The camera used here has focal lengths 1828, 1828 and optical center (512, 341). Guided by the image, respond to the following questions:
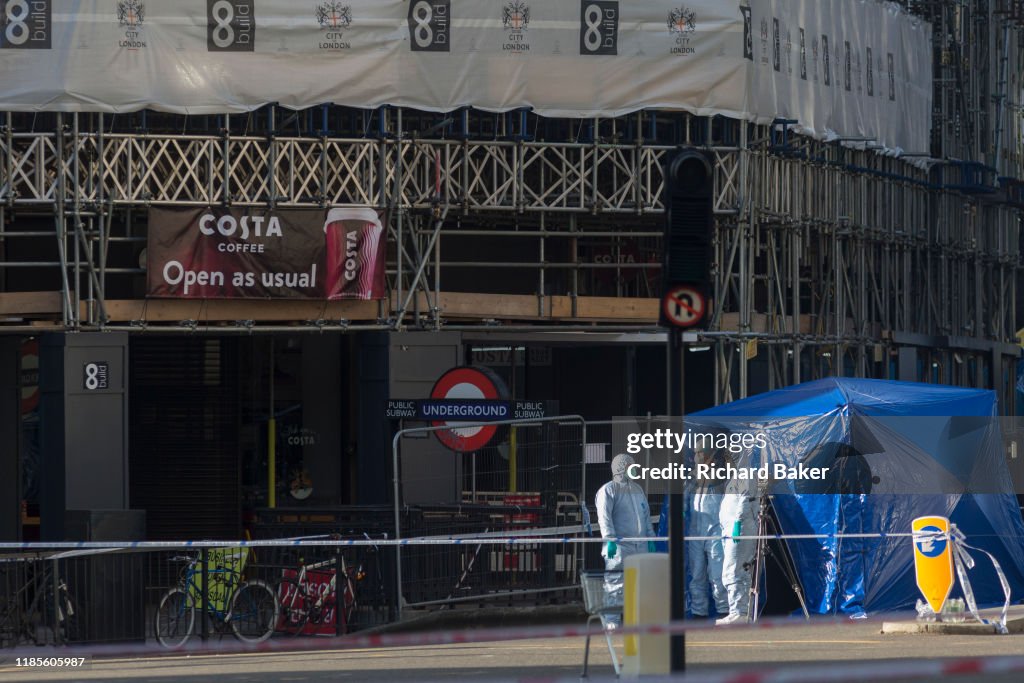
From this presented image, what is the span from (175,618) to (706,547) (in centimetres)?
576

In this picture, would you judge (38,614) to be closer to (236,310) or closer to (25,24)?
(236,310)

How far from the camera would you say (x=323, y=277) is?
88.1 ft

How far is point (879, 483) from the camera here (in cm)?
2011

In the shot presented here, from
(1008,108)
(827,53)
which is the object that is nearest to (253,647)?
(827,53)

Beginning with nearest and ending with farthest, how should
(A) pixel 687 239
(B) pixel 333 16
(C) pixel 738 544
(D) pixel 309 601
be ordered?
(A) pixel 687 239
(D) pixel 309 601
(C) pixel 738 544
(B) pixel 333 16

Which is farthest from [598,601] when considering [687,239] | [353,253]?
[353,253]

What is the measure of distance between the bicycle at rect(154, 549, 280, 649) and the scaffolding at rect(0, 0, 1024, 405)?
28.2 ft

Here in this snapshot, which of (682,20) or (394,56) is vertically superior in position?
(682,20)

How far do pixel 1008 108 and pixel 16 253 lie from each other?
91.2 feet

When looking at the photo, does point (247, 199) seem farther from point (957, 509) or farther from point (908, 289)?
point (908, 289)

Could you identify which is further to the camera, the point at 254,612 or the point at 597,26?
the point at 597,26

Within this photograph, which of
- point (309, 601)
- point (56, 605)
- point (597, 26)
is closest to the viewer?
point (56, 605)

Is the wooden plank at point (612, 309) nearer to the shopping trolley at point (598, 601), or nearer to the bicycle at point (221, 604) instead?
the bicycle at point (221, 604)

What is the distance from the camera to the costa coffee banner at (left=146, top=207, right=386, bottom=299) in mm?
26312
